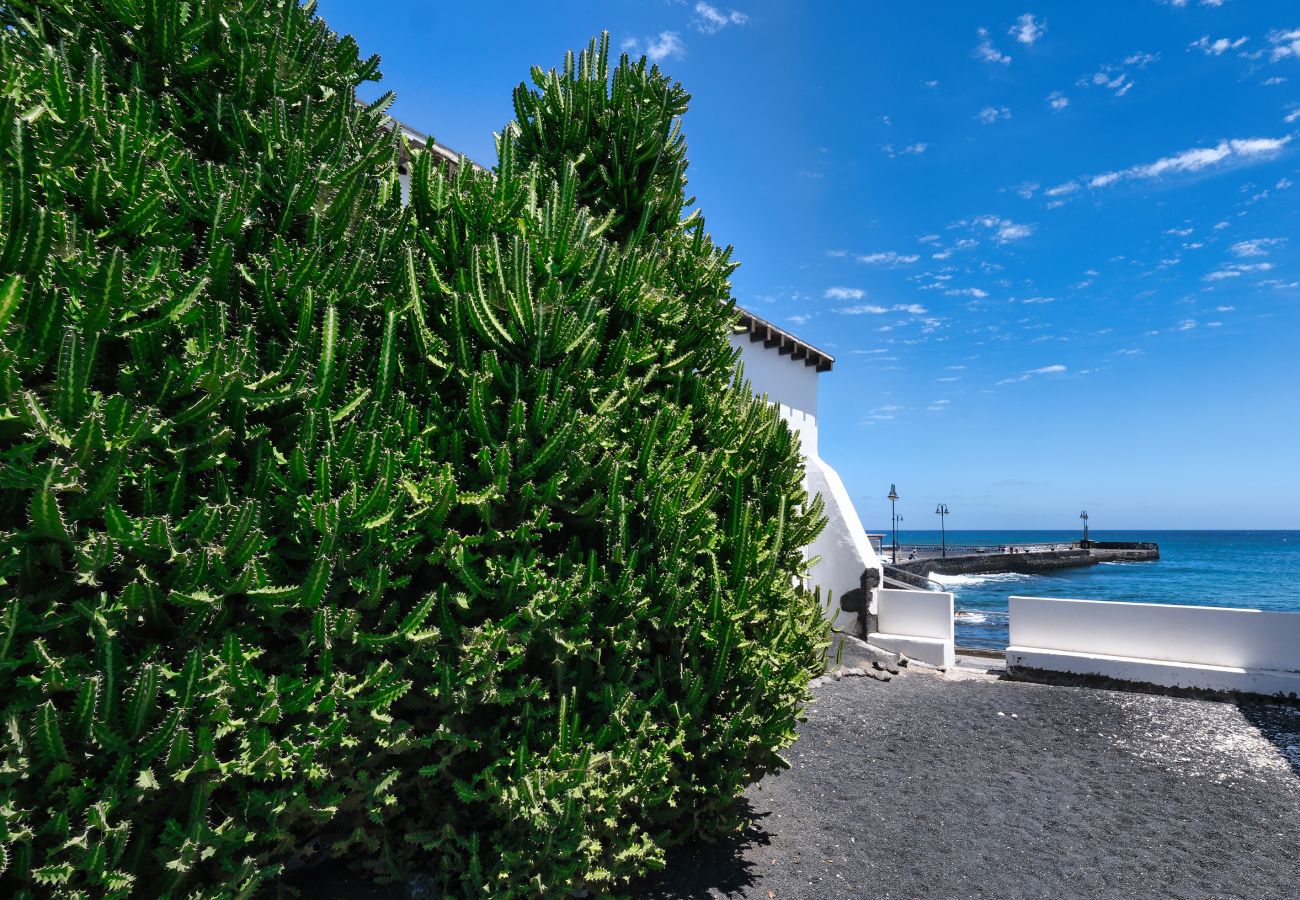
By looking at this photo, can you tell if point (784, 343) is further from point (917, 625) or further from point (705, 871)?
A: point (705, 871)

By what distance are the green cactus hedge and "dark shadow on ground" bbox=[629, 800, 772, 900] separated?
261mm

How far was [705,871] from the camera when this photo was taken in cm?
457

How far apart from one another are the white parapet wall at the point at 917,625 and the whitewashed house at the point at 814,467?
0.37 m

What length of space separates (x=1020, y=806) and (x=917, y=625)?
7.06 meters

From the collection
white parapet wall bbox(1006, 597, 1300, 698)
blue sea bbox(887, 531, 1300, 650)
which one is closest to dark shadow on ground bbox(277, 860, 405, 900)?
white parapet wall bbox(1006, 597, 1300, 698)

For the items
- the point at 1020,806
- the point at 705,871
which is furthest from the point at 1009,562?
the point at 705,871

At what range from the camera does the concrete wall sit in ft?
45.0

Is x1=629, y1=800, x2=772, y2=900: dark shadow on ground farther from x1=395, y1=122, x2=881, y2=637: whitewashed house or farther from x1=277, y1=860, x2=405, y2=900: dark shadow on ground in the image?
x1=395, y1=122, x2=881, y2=637: whitewashed house

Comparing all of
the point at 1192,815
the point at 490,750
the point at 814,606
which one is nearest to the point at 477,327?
the point at 490,750

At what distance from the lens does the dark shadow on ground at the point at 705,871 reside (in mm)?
4316

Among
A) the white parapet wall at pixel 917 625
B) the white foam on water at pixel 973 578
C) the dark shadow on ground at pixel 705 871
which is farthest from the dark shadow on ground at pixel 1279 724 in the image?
the white foam on water at pixel 973 578

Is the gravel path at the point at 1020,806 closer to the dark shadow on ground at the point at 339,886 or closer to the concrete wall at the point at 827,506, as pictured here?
the dark shadow on ground at the point at 339,886

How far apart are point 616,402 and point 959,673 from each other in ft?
35.4

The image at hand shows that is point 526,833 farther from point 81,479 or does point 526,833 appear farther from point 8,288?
point 8,288
